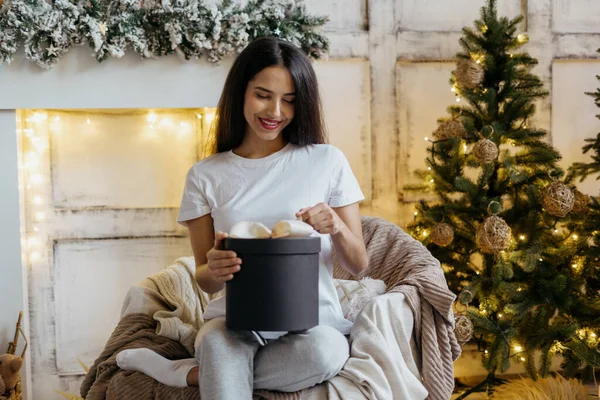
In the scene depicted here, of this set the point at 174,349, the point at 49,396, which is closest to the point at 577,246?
the point at 174,349

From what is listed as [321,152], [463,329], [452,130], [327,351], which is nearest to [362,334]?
[327,351]

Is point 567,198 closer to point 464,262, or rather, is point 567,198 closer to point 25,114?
point 464,262

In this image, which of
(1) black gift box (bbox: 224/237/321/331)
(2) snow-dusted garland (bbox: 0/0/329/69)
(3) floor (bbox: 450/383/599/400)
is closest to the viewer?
(1) black gift box (bbox: 224/237/321/331)

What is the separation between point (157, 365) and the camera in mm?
1708

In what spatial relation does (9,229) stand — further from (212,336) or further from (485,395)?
(485,395)

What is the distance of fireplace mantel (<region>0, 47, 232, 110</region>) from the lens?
2.40m

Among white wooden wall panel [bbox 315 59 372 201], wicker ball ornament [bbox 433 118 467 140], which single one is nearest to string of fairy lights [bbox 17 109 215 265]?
white wooden wall panel [bbox 315 59 372 201]

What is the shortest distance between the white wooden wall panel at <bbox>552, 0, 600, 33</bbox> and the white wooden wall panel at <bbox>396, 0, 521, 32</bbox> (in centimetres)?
18

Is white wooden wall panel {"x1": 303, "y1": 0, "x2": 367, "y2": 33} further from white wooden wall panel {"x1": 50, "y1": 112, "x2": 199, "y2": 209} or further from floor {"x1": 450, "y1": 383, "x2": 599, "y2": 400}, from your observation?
floor {"x1": 450, "y1": 383, "x2": 599, "y2": 400}

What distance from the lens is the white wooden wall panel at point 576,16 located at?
3.00 metres

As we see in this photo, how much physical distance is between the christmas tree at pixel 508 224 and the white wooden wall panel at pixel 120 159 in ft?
3.28

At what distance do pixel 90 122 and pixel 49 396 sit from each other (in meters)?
1.06

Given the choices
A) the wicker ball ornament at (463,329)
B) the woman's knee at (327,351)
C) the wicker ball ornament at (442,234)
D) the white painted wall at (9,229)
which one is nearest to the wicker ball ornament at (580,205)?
the wicker ball ornament at (442,234)

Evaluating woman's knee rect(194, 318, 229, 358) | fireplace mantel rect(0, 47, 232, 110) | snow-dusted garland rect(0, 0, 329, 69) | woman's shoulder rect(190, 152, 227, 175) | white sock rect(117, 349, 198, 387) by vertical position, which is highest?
snow-dusted garland rect(0, 0, 329, 69)
